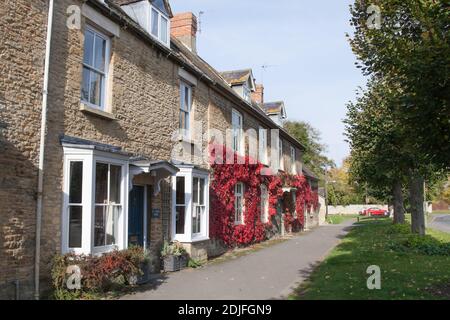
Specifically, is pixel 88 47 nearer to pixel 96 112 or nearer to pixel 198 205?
pixel 96 112

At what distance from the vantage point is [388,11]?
962 cm

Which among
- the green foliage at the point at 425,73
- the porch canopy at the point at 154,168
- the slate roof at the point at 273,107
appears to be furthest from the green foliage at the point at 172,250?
the slate roof at the point at 273,107

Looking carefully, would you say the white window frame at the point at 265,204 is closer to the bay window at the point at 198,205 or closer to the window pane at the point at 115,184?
the bay window at the point at 198,205

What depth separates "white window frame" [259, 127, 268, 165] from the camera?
23328 mm

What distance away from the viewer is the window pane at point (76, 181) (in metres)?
9.09

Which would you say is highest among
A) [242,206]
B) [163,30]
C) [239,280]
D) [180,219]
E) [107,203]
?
[163,30]

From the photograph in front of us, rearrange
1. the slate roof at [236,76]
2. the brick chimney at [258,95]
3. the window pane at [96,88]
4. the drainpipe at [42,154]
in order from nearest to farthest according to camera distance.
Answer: the drainpipe at [42,154]
the window pane at [96,88]
the slate roof at [236,76]
the brick chimney at [258,95]

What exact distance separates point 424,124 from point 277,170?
16791 mm

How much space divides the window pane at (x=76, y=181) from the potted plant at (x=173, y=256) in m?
4.08

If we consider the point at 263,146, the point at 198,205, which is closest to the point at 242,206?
the point at 263,146

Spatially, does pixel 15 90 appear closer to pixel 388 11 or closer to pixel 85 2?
pixel 85 2

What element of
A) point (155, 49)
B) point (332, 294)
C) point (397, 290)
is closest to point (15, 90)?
point (155, 49)

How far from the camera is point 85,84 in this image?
10.0 meters

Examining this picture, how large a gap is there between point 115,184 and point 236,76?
1546 centimetres
